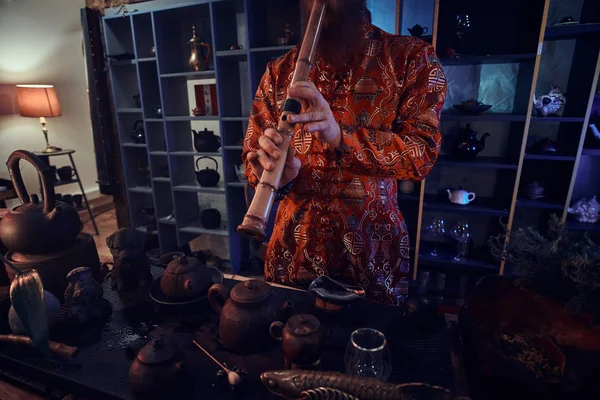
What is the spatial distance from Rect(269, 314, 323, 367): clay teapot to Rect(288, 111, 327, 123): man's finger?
0.48 metres

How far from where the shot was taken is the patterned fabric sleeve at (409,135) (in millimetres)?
1041

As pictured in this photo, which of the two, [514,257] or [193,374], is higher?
[514,257]

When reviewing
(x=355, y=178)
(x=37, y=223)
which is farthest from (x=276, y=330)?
(x=37, y=223)

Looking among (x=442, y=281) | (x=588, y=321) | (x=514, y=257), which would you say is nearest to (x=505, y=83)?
(x=442, y=281)

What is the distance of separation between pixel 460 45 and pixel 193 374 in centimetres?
276

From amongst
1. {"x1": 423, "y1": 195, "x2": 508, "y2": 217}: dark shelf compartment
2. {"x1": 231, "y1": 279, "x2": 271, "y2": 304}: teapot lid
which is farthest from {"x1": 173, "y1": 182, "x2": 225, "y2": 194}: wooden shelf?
{"x1": 231, "y1": 279, "x2": 271, "y2": 304}: teapot lid

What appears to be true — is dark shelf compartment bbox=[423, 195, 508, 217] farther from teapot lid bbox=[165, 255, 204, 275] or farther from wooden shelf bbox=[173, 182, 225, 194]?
teapot lid bbox=[165, 255, 204, 275]

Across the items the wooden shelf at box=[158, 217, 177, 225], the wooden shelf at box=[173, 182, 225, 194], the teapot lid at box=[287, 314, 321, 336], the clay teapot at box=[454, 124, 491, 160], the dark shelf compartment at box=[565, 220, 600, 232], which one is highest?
the clay teapot at box=[454, 124, 491, 160]

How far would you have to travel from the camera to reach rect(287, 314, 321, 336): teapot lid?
84 cm

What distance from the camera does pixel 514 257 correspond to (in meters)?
1.01

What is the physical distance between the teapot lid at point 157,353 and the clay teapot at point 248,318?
0.49ft

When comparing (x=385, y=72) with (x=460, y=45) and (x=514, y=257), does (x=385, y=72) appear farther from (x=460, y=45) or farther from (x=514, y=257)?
(x=460, y=45)

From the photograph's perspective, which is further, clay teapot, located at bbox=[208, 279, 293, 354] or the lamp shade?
the lamp shade

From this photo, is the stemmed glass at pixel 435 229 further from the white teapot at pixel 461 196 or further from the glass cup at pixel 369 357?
the glass cup at pixel 369 357
